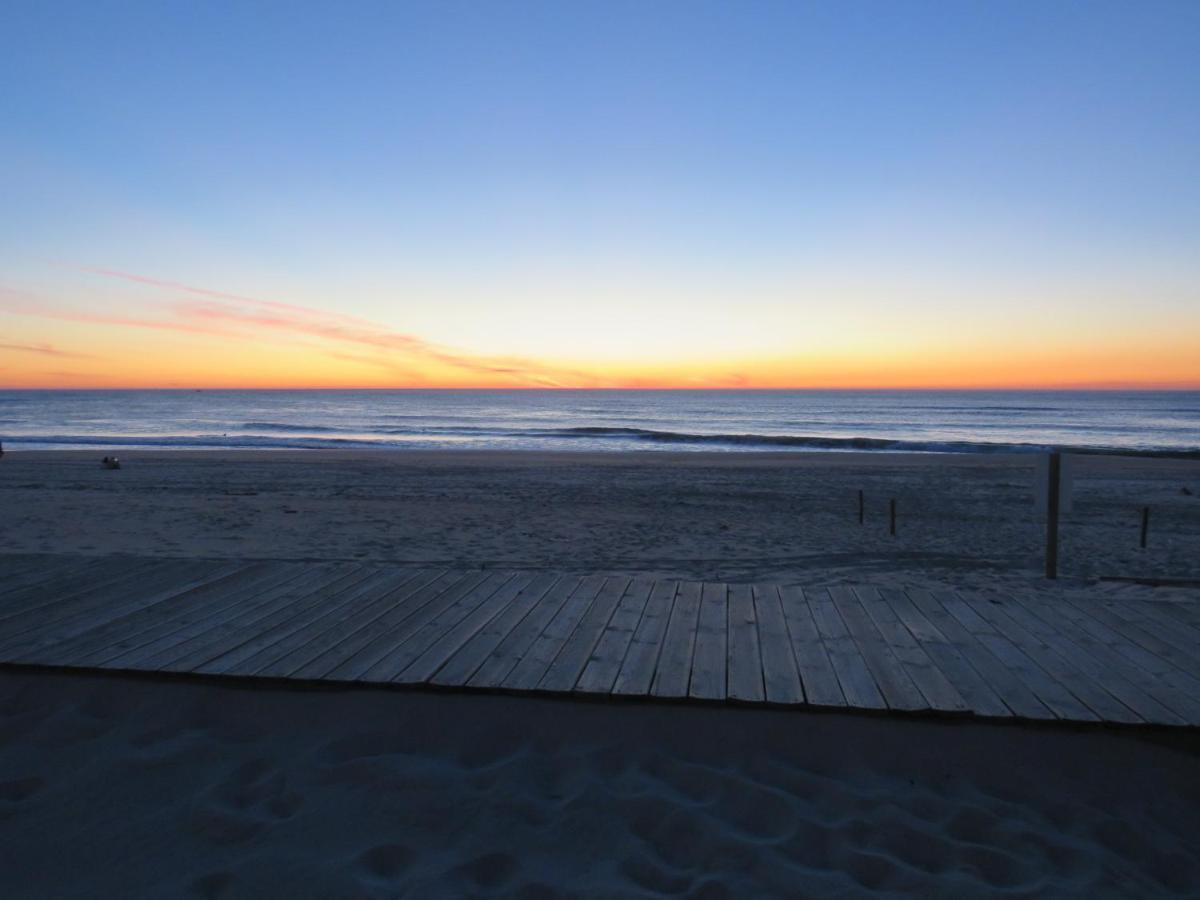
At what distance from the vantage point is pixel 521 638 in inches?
168

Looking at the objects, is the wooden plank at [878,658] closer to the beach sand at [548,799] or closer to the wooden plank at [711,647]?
the beach sand at [548,799]

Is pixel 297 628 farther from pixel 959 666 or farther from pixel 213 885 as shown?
pixel 959 666

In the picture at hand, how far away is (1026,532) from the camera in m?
11.1

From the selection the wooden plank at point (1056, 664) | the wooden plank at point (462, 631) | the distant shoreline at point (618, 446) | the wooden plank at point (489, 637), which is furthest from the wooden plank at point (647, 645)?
the distant shoreline at point (618, 446)

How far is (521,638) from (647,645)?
0.76 m

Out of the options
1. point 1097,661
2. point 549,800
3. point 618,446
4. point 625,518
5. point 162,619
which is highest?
point 162,619

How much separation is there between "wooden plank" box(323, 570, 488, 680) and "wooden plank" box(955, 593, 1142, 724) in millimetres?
3582

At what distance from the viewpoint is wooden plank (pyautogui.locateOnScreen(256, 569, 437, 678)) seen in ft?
12.5

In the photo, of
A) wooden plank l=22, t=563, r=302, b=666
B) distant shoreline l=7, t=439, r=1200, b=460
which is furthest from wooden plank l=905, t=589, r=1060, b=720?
distant shoreline l=7, t=439, r=1200, b=460

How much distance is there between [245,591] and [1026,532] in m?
11.0

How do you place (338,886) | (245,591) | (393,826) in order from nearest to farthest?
(338,886)
(393,826)
(245,591)

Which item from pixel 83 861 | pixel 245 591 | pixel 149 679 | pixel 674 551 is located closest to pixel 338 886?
pixel 83 861

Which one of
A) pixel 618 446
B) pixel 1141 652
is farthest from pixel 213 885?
pixel 618 446

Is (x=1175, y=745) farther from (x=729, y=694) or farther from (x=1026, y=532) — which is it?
(x=1026, y=532)
